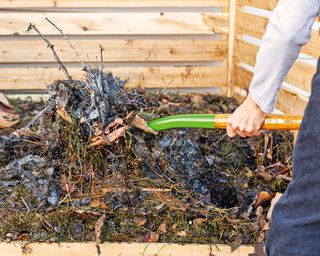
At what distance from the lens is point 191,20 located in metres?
5.38

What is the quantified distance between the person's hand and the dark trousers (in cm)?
29

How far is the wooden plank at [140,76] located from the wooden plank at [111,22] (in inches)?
11.9

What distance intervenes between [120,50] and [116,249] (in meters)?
2.61

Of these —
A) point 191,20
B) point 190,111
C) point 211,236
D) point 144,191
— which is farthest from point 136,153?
point 191,20

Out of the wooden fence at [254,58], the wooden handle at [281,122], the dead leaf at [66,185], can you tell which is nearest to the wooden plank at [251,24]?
the wooden fence at [254,58]

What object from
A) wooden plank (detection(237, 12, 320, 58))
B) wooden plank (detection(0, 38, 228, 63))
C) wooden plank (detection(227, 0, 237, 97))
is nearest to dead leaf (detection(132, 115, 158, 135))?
wooden plank (detection(237, 12, 320, 58))

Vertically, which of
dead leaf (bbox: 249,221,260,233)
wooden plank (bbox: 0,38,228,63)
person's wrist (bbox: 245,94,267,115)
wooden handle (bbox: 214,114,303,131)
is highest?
person's wrist (bbox: 245,94,267,115)

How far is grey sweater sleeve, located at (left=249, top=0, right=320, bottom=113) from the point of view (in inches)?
72.3

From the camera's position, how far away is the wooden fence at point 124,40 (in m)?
5.31

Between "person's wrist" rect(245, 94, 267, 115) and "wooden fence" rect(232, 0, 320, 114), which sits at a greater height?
"person's wrist" rect(245, 94, 267, 115)

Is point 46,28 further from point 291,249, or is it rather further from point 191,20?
point 291,249

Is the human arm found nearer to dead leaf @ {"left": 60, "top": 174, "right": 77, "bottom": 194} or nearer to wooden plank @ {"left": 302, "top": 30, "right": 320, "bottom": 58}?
dead leaf @ {"left": 60, "top": 174, "right": 77, "bottom": 194}

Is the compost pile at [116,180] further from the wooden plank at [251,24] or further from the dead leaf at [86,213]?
the wooden plank at [251,24]

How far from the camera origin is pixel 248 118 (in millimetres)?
2174
